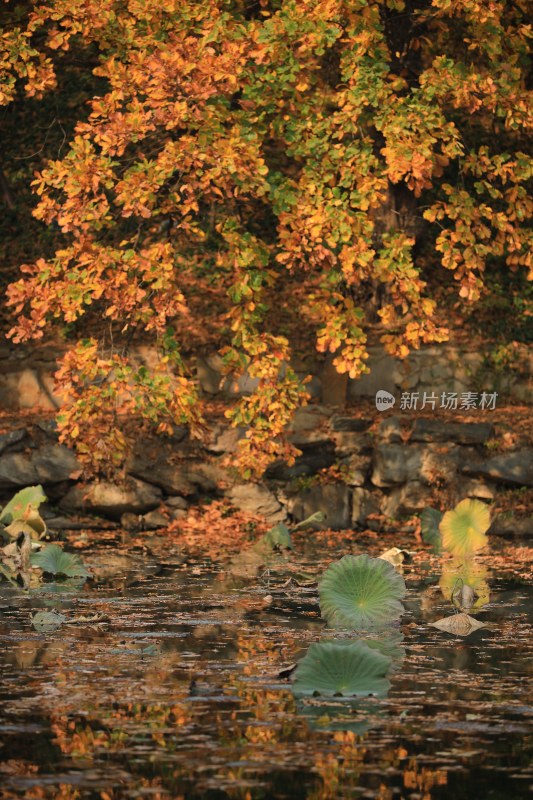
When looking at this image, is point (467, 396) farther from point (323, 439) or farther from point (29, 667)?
point (29, 667)

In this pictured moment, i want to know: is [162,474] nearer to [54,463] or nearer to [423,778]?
[54,463]

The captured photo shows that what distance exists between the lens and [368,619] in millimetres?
12109

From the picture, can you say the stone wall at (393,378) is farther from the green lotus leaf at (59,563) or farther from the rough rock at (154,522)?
the green lotus leaf at (59,563)

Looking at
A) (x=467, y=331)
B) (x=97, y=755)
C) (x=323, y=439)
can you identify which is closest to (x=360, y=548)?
(x=323, y=439)

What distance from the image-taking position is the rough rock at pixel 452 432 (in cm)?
1953

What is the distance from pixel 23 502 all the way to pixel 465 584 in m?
5.23

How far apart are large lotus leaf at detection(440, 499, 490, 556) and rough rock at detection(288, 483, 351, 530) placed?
120 inches

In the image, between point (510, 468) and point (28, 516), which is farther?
point (510, 468)

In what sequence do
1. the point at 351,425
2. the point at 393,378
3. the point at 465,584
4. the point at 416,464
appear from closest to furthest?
the point at 465,584 < the point at 416,464 < the point at 351,425 < the point at 393,378

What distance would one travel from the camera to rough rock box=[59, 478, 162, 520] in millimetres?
19594

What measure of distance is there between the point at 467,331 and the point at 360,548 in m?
Result: 4.96

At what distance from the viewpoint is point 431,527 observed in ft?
57.4

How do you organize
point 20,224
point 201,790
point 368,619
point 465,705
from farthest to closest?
1. point 20,224
2. point 368,619
3. point 465,705
4. point 201,790

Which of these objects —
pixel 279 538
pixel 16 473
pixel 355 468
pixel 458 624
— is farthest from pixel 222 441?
pixel 458 624
